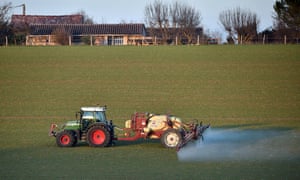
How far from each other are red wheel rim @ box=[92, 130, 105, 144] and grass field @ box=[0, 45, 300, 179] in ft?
1.45

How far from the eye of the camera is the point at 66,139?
19016 millimetres

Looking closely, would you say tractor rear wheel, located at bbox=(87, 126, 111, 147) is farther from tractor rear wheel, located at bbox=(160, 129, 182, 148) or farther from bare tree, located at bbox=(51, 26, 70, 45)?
bare tree, located at bbox=(51, 26, 70, 45)

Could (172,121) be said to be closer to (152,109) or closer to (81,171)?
(81,171)

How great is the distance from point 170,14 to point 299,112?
1939 inches

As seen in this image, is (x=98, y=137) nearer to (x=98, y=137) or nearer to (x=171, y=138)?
(x=98, y=137)

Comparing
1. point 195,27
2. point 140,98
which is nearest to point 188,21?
point 195,27

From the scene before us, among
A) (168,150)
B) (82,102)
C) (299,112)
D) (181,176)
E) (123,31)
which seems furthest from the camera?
(123,31)

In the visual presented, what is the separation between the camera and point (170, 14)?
77188mm

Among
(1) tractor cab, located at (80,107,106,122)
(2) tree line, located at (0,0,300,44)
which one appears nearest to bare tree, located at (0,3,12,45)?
(2) tree line, located at (0,0,300,44)

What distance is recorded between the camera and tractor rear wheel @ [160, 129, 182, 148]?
60.2 ft

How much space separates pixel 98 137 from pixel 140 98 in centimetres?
1368

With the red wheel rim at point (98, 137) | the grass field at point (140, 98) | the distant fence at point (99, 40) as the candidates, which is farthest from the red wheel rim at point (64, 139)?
the distant fence at point (99, 40)

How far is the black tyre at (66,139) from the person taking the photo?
18.9 m

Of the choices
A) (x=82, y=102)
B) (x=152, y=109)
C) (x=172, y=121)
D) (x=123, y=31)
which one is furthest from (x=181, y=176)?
(x=123, y=31)
